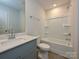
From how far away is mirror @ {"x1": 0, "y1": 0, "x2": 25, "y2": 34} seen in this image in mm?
1564

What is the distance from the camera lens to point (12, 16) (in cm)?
187

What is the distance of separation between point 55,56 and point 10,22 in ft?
6.42

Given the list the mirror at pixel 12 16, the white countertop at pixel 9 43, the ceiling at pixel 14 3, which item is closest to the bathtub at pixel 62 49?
the mirror at pixel 12 16

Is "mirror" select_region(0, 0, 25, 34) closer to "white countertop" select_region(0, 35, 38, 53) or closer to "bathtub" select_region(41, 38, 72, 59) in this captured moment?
"white countertop" select_region(0, 35, 38, 53)

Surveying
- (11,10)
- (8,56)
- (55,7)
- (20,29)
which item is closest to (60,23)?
(55,7)

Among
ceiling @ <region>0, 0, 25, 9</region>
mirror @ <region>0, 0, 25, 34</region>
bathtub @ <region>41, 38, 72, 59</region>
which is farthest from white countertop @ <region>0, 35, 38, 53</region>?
bathtub @ <region>41, 38, 72, 59</region>

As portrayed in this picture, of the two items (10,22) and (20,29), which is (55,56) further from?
(10,22)

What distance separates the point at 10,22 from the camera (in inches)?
71.0

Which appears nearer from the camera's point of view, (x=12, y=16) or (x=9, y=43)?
(x=9, y=43)

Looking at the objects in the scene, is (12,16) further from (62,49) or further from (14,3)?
(62,49)

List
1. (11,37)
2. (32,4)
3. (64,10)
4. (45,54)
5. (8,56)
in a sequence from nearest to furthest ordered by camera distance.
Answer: (8,56) < (11,37) < (45,54) < (32,4) < (64,10)

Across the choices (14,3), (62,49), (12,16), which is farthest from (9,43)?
(62,49)

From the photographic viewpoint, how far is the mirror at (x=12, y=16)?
1.56 meters

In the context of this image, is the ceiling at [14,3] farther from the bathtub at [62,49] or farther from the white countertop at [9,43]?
the bathtub at [62,49]
